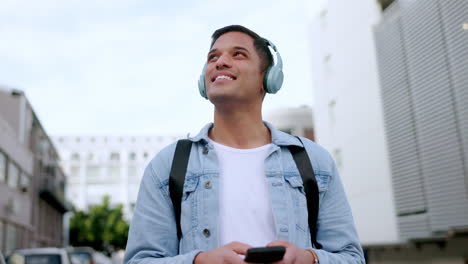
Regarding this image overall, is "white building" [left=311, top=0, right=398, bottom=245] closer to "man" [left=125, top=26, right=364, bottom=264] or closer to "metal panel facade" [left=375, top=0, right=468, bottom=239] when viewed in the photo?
"metal panel facade" [left=375, top=0, right=468, bottom=239]

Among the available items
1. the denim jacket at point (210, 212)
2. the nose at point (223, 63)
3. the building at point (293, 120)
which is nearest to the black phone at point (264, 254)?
the denim jacket at point (210, 212)

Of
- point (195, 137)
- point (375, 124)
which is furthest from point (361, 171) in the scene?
point (195, 137)

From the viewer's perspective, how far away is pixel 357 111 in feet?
66.9

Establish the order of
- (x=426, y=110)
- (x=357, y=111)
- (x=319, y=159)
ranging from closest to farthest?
(x=319, y=159) → (x=426, y=110) → (x=357, y=111)

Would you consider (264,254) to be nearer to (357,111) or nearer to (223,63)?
(223,63)

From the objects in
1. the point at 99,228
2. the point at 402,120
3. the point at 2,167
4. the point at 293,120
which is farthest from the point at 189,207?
the point at 99,228

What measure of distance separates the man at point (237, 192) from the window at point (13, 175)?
25855 millimetres

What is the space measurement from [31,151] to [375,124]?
2330cm

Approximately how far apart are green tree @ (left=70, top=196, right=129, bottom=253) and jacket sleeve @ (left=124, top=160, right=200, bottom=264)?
5263 cm

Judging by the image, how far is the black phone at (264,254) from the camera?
173cm

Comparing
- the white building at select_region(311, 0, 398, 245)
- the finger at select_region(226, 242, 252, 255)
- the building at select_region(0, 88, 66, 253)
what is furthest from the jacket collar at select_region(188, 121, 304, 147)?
the building at select_region(0, 88, 66, 253)

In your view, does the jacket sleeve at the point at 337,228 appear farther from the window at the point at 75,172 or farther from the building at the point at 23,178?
the window at the point at 75,172

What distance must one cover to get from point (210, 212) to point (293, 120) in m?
33.8

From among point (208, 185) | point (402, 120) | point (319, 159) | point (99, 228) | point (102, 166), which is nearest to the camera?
point (208, 185)
